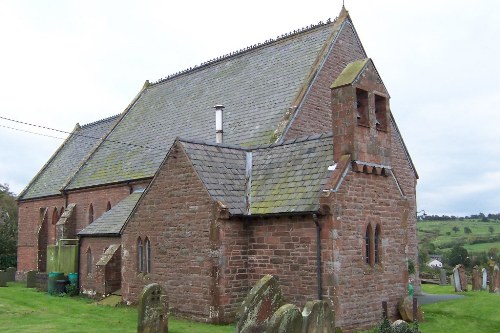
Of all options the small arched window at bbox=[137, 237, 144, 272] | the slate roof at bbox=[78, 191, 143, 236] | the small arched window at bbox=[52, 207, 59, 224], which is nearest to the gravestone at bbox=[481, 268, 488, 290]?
the slate roof at bbox=[78, 191, 143, 236]

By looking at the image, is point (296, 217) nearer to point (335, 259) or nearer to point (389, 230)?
point (335, 259)

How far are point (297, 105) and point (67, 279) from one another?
630 inches

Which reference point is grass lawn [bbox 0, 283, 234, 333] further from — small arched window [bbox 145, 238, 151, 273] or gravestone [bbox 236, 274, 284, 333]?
gravestone [bbox 236, 274, 284, 333]

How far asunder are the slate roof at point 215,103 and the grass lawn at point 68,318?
312 inches

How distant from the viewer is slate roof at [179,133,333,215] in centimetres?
1777

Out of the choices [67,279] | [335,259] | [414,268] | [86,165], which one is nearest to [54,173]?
[86,165]

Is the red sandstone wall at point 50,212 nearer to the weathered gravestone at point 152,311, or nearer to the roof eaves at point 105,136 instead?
the roof eaves at point 105,136

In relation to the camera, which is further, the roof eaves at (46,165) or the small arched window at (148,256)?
A: the roof eaves at (46,165)

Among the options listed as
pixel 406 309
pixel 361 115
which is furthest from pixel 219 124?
pixel 406 309

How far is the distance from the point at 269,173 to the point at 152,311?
6799 mm

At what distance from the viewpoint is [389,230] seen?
19.1 meters

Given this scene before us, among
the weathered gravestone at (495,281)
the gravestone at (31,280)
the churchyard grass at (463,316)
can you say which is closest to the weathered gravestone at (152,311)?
the churchyard grass at (463,316)

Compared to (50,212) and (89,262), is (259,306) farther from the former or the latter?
(50,212)

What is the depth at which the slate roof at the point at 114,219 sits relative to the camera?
26.5 metres
